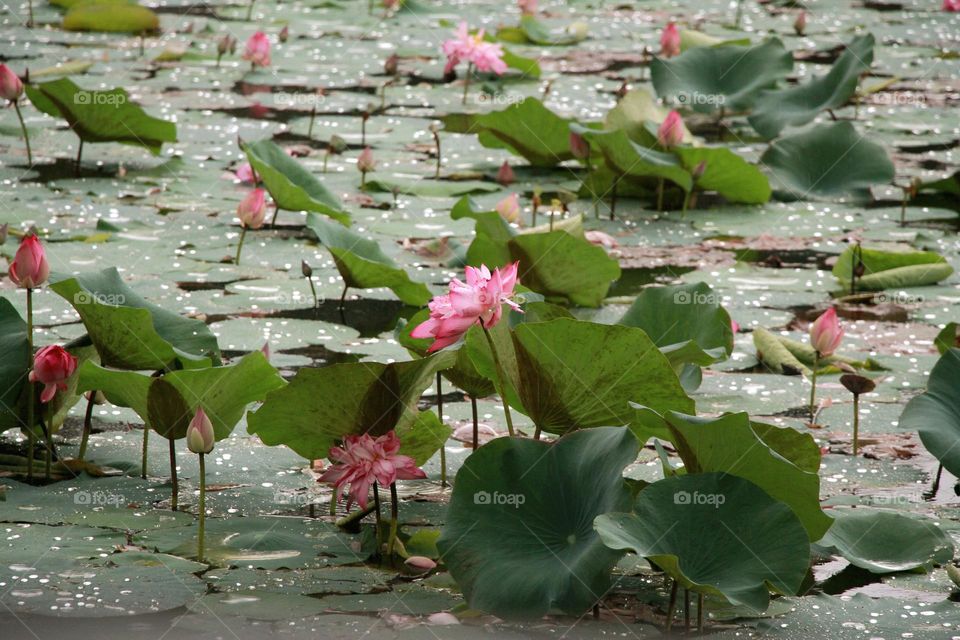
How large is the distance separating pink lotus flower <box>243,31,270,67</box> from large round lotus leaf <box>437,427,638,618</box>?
146 inches

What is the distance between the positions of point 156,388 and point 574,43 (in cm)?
468

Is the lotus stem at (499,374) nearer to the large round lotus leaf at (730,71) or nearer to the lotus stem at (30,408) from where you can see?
the lotus stem at (30,408)

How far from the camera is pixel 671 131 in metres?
3.65

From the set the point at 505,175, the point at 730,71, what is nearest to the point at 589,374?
the point at 505,175

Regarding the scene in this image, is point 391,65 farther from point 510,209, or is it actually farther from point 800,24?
point 510,209

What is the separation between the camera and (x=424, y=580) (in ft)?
5.69

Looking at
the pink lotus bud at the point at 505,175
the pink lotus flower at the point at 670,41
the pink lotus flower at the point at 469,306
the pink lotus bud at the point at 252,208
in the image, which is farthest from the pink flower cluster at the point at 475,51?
the pink lotus flower at the point at 469,306

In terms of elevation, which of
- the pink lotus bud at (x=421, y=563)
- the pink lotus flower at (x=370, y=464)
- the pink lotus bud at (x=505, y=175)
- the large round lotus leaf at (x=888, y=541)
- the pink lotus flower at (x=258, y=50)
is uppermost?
the pink lotus flower at (x=258, y=50)

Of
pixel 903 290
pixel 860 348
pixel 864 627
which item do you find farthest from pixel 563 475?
pixel 903 290

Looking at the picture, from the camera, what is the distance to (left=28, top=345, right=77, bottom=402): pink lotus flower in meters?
1.91

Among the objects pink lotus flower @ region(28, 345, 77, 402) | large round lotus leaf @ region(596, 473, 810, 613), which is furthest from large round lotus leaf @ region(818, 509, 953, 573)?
pink lotus flower @ region(28, 345, 77, 402)

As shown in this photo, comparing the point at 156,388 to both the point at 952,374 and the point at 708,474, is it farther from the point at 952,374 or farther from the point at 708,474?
the point at 952,374

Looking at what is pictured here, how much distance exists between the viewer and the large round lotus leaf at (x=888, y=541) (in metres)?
1.79

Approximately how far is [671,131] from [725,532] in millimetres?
2208
